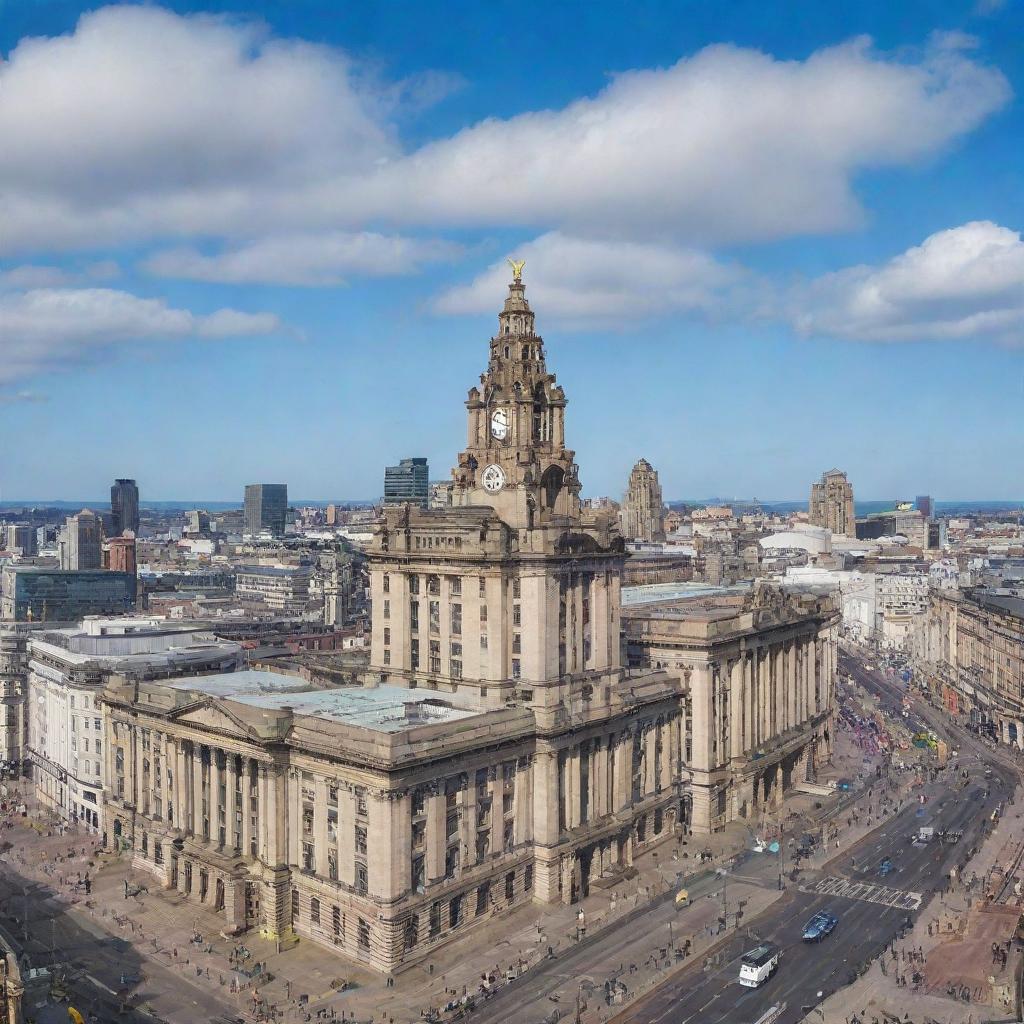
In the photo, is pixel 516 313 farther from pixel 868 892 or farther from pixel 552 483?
pixel 868 892

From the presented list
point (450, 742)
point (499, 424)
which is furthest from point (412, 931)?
point (499, 424)

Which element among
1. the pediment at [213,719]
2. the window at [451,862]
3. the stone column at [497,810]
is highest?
the pediment at [213,719]

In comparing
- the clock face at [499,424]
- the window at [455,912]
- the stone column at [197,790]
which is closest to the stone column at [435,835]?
the window at [455,912]

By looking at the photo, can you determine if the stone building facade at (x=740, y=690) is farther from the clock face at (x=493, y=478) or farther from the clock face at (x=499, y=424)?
the clock face at (x=499, y=424)

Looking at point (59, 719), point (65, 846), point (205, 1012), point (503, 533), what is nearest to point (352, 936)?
point (205, 1012)

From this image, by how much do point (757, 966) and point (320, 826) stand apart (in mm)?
40212

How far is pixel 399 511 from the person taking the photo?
131 metres

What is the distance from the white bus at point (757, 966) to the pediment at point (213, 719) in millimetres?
48558

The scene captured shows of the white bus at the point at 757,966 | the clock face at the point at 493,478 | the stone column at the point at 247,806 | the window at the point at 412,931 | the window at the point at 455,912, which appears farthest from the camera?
the clock face at the point at 493,478

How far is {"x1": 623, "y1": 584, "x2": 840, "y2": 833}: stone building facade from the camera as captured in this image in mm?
142000

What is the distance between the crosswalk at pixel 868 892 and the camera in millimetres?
114037

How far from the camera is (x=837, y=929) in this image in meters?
107

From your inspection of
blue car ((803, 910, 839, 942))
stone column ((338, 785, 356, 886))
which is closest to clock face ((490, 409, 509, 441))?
stone column ((338, 785, 356, 886))

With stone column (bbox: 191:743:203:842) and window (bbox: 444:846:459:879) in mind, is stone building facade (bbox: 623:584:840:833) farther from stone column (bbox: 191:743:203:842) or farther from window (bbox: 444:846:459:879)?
stone column (bbox: 191:743:203:842)
